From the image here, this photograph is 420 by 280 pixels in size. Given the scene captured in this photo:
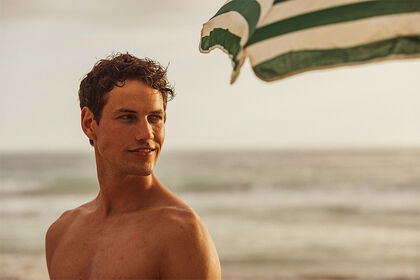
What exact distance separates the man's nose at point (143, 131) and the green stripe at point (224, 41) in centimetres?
42

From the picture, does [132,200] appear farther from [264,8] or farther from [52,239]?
[264,8]

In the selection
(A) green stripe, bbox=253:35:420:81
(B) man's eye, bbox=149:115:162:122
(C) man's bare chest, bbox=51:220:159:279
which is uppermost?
(A) green stripe, bbox=253:35:420:81

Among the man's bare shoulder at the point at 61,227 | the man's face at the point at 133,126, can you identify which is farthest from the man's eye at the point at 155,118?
the man's bare shoulder at the point at 61,227

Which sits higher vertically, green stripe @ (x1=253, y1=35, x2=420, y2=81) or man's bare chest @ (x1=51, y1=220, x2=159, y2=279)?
green stripe @ (x1=253, y1=35, x2=420, y2=81)

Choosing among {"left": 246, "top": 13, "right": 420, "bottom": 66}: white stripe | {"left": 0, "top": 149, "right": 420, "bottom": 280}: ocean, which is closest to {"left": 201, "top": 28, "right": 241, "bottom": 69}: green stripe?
{"left": 246, "top": 13, "right": 420, "bottom": 66}: white stripe

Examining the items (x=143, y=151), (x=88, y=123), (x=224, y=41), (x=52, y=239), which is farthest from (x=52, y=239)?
(x=224, y=41)

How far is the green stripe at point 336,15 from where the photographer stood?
1.60m

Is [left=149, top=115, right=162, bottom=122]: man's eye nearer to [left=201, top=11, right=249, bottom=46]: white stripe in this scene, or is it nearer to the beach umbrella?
[left=201, top=11, right=249, bottom=46]: white stripe

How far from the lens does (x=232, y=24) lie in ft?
6.63

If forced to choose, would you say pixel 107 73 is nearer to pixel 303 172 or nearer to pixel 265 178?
pixel 265 178

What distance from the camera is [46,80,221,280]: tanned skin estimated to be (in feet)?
7.68

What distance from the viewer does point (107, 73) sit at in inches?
99.7

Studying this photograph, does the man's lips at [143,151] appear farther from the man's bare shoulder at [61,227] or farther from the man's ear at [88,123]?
the man's bare shoulder at [61,227]

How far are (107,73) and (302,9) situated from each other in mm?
1103
